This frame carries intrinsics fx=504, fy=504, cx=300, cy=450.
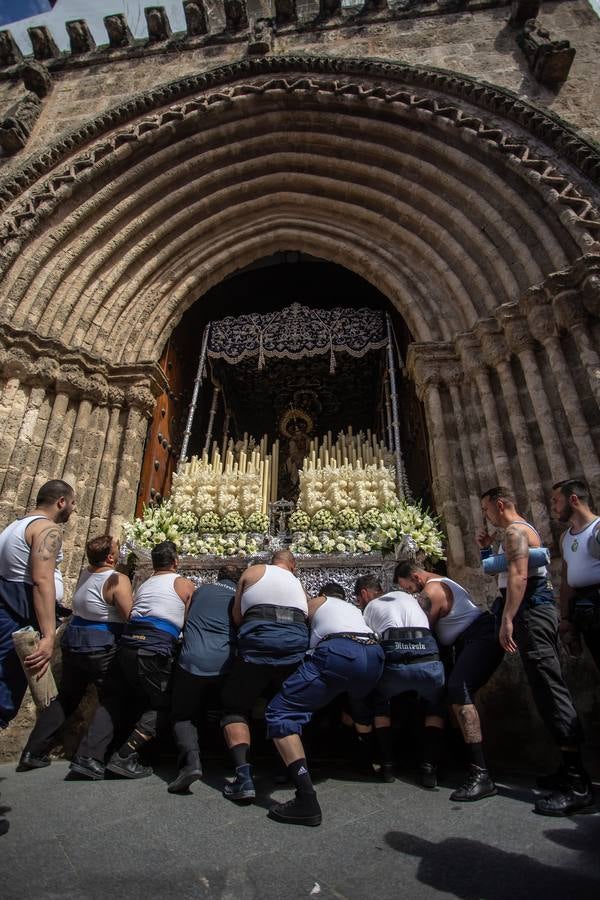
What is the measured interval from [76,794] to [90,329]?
5.93 m

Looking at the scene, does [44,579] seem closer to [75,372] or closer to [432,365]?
[75,372]

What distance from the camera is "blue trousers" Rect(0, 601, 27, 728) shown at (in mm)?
2482

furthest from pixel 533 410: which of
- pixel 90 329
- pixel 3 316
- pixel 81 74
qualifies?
pixel 81 74

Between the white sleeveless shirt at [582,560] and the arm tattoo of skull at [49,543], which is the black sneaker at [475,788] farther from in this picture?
the arm tattoo of skull at [49,543]

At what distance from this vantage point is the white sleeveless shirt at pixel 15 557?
2.70m

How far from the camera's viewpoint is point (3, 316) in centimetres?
639

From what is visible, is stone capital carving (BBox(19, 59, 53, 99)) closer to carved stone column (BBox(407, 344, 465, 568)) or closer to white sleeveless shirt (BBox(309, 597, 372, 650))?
carved stone column (BBox(407, 344, 465, 568))

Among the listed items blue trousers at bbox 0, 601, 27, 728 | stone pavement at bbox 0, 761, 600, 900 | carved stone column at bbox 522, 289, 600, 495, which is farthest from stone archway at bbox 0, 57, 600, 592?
blue trousers at bbox 0, 601, 27, 728

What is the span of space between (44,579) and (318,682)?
5.25ft

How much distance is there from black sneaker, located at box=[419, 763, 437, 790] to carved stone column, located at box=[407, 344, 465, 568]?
2.66 m

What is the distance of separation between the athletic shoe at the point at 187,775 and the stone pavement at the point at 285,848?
5 cm

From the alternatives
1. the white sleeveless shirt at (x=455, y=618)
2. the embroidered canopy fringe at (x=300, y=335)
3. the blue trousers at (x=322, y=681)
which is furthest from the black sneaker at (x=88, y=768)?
the embroidered canopy fringe at (x=300, y=335)

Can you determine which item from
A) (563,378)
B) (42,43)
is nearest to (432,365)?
(563,378)

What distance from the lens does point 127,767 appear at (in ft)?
9.80
